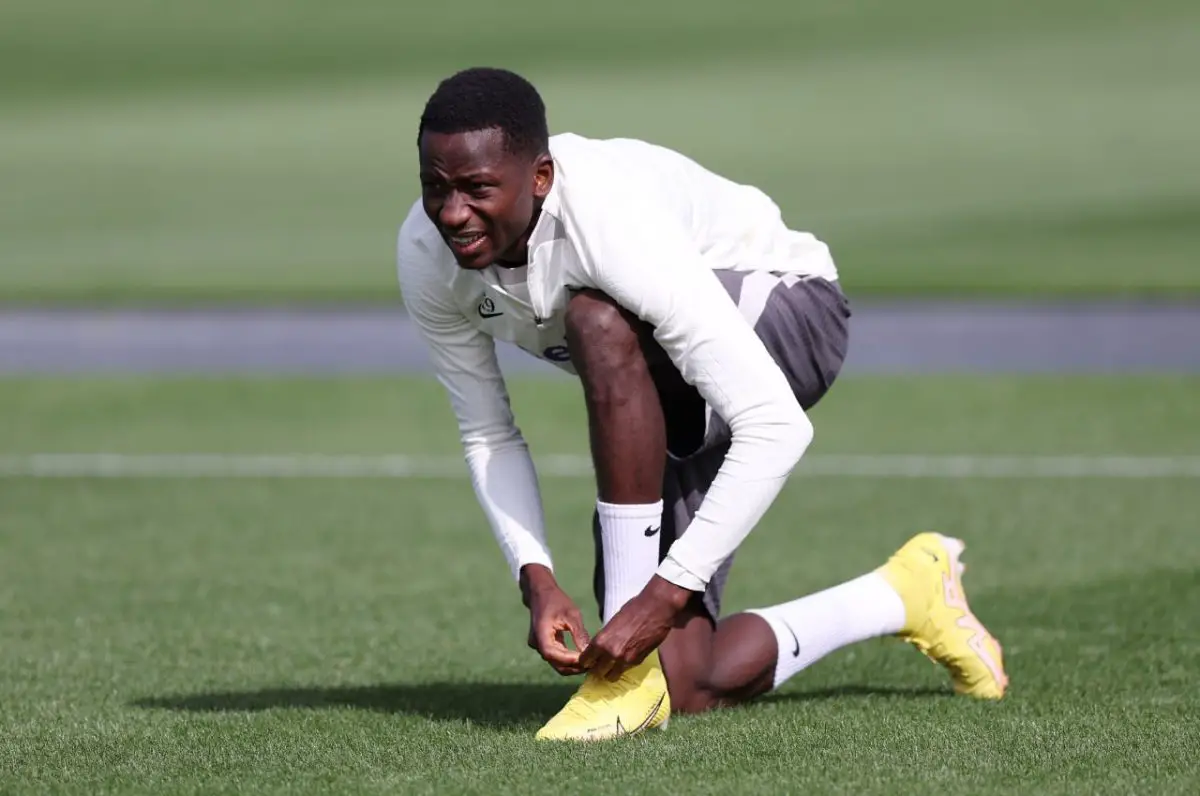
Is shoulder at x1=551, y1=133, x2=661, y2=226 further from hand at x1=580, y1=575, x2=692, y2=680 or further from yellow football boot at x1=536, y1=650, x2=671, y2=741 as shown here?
yellow football boot at x1=536, y1=650, x2=671, y2=741

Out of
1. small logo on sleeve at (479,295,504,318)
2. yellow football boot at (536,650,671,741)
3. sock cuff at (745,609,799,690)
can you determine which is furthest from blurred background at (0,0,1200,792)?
small logo on sleeve at (479,295,504,318)

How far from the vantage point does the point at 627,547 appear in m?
3.79

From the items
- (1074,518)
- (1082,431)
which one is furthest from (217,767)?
(1082,431)

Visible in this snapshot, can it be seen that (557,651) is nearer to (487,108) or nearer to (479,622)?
(487,108)

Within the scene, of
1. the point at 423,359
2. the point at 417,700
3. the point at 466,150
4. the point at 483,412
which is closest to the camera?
the point at 466,150

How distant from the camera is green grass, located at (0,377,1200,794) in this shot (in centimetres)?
349

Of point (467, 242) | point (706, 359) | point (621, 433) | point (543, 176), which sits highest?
point (543, 176)

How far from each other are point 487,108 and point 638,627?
1.02m

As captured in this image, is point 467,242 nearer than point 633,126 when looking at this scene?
Yes

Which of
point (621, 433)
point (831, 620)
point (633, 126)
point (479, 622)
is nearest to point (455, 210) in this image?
point (621, 433)

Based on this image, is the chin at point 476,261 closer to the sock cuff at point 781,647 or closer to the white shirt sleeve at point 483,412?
the white shirt sleeve at point 483,412

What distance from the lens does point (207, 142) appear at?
2462 cm

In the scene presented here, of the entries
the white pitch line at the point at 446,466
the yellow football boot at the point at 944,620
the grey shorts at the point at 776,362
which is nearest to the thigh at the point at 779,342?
the grey shorts at the point at 776,362

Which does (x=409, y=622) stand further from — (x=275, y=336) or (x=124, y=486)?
(x=275, y=336)
